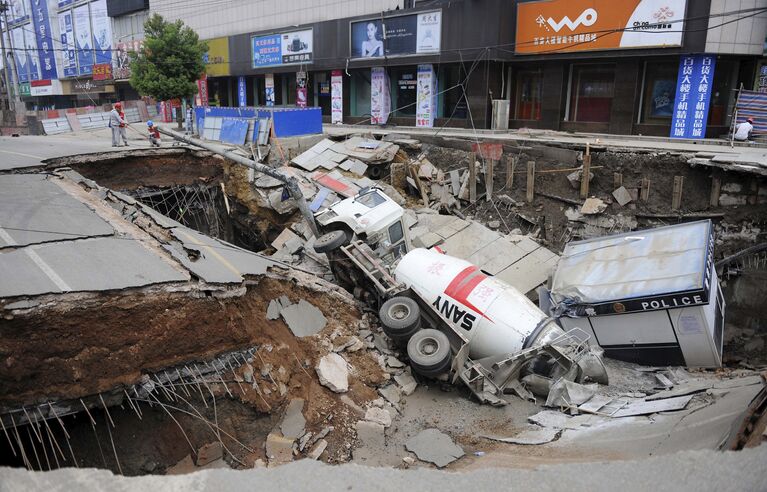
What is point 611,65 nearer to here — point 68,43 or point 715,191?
point 715,191

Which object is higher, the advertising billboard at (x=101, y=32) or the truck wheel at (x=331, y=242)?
the advertising billboard at (x=101, y=32)

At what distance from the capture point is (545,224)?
16844mm

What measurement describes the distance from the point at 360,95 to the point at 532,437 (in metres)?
24.6

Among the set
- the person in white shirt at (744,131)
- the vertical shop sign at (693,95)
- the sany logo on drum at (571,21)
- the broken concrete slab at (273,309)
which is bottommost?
the broken concrete slab at (273,309)

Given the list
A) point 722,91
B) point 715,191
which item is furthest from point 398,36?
point 715,191

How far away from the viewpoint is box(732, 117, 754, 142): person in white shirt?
17.8 metres

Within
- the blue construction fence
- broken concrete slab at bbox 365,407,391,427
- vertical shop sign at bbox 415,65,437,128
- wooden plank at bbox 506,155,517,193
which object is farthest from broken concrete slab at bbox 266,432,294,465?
vertical shop sign at bbox 415,65,437,128

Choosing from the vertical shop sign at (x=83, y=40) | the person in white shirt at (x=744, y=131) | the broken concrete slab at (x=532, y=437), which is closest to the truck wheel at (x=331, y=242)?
the broken concrete slab at (x=532, y=437)

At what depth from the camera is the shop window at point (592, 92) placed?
70.5ft

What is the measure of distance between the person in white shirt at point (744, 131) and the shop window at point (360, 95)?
17.6 metres

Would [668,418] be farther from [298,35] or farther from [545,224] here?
[298,35]

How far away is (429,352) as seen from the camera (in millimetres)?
9148

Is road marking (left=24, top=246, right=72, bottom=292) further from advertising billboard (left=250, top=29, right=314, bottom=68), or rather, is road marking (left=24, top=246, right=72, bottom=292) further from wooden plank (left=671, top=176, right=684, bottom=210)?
advertising billboard (left=250, top=29, right=314, bottom=68)

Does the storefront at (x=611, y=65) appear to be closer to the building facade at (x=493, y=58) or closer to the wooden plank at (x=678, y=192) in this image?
the building facade at (x=493, y=58)
